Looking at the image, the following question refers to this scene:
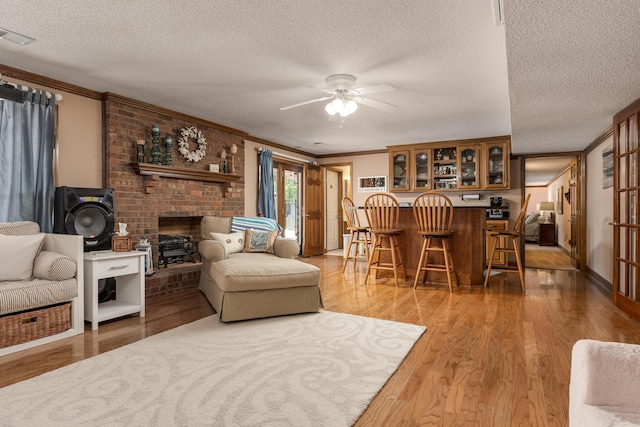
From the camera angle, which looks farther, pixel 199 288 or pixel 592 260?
pixel 592 260

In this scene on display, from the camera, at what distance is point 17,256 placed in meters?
2.72

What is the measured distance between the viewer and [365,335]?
9.25 feet

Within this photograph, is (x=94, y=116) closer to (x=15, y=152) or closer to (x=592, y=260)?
(x=15, y=152)

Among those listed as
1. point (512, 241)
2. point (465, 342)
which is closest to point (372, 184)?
point (512, 241)

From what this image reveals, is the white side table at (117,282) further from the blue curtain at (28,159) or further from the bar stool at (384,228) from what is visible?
the bar stool at (384,228)

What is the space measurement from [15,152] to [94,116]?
90cm

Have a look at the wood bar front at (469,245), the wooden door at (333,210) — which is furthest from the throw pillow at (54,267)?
the wooden door at (333,210)

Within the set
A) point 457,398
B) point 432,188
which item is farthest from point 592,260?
point 457,398

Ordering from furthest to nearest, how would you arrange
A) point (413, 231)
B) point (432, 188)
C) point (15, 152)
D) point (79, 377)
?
point (432, 188) < point (413, 231) < point (15, 152) < point (79, 377)

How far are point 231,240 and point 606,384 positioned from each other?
359cm

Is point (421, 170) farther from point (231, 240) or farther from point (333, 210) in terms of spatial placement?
point (231, 240)

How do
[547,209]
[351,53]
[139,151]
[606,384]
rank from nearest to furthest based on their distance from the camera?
[606,384] → [351,53] → [139,151] → [547,209]

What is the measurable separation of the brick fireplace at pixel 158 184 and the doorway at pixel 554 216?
526 centimetres

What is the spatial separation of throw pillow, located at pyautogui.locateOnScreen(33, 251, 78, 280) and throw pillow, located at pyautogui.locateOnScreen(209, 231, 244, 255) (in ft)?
4.75
